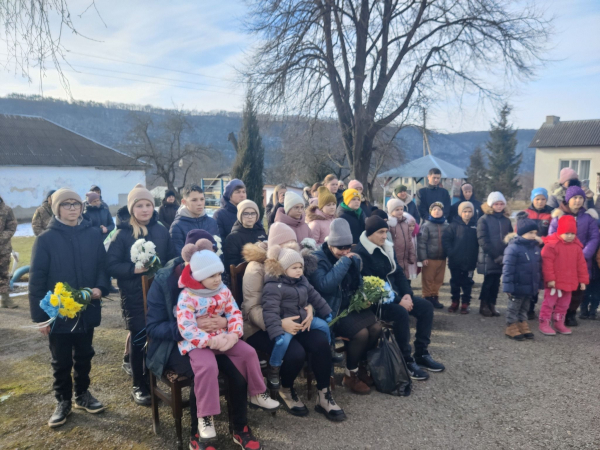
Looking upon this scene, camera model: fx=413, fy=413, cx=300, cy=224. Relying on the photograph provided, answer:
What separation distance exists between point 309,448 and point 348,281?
155cm

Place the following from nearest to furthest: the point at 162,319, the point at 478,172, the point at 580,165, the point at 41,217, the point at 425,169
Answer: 1. the point at 162,319
2. the point at 41,217
3. the point at 425,169
4. the point at 580,165
5. the point at 478,172

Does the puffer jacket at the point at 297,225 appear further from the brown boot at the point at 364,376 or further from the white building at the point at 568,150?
the white building at the point at 568,150

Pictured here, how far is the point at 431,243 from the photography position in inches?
251

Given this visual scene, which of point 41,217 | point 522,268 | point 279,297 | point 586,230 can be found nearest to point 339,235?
point 279,297

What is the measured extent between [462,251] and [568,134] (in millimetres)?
31511

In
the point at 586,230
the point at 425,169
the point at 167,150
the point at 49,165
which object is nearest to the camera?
the point at 586,230

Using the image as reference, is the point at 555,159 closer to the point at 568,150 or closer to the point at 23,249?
the point at 568,150

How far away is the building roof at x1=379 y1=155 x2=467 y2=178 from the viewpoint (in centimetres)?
1973

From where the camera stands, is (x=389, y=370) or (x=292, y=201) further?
(x=292, y=201)

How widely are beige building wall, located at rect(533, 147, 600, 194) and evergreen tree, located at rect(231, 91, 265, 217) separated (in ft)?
68.7

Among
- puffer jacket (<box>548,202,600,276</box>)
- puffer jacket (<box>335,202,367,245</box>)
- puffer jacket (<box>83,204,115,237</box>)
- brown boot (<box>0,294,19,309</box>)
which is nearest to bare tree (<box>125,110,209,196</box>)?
puffer jacket (<box>83,204,115,237</box>)

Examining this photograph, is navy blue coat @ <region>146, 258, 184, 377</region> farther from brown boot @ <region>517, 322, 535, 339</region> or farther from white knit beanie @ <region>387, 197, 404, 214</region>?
brown boot @ <region>517, 322, 535, 339</region>

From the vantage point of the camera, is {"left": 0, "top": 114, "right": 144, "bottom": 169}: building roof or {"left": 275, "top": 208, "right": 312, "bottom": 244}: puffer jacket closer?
{"left": 275, "top": 208, "right": 312, "bottom": 244}: puffer jacket

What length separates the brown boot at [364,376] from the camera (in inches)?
155
